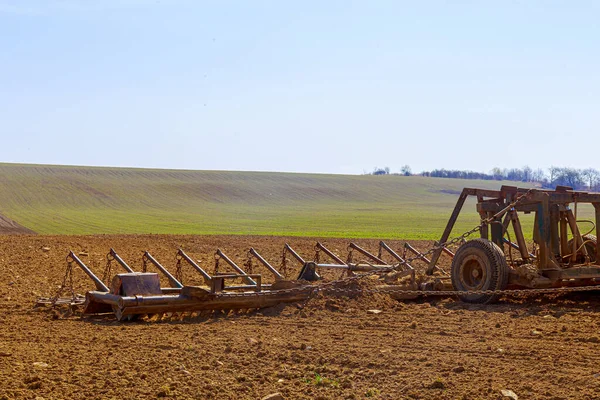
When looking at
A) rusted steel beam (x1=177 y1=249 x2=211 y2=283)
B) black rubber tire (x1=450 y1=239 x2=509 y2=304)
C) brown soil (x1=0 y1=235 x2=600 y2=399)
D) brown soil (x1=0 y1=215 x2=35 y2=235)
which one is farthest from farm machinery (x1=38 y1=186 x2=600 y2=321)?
brown soil (x1=0 y1=215 x2=35 y2=235)

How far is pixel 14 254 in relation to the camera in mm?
19031

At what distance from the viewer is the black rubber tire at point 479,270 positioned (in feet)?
38.8

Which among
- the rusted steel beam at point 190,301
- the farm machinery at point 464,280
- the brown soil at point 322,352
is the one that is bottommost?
the brown soil at point 322,352

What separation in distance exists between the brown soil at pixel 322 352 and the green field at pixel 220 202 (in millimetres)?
29359

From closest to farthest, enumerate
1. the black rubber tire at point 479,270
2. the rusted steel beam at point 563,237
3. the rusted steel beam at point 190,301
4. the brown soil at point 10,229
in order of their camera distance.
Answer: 1. the rusted steel beam at point 190,301
2. the black rubber tire at point 479,270
3. the rusted steel beam at point 563,237
4. the brown soil at point 10,229

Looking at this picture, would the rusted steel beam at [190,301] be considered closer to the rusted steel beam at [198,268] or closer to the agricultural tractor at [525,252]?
the rusted steel beam at [198,268]

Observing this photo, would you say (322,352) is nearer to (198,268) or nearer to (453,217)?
(198,268)

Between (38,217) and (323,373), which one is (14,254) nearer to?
(323,373)

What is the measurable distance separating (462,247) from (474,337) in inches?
142

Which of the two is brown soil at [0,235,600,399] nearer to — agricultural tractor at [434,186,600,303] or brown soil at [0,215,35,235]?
agricultural tractor at [434,186,600,303]

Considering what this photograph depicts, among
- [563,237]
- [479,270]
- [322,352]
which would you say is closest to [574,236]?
[563,237]

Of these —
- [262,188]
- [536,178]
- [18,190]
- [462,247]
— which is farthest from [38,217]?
[536,178]

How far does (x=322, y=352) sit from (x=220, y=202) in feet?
228

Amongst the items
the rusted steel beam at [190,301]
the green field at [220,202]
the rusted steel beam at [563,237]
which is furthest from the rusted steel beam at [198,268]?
the green field at [220,202]
